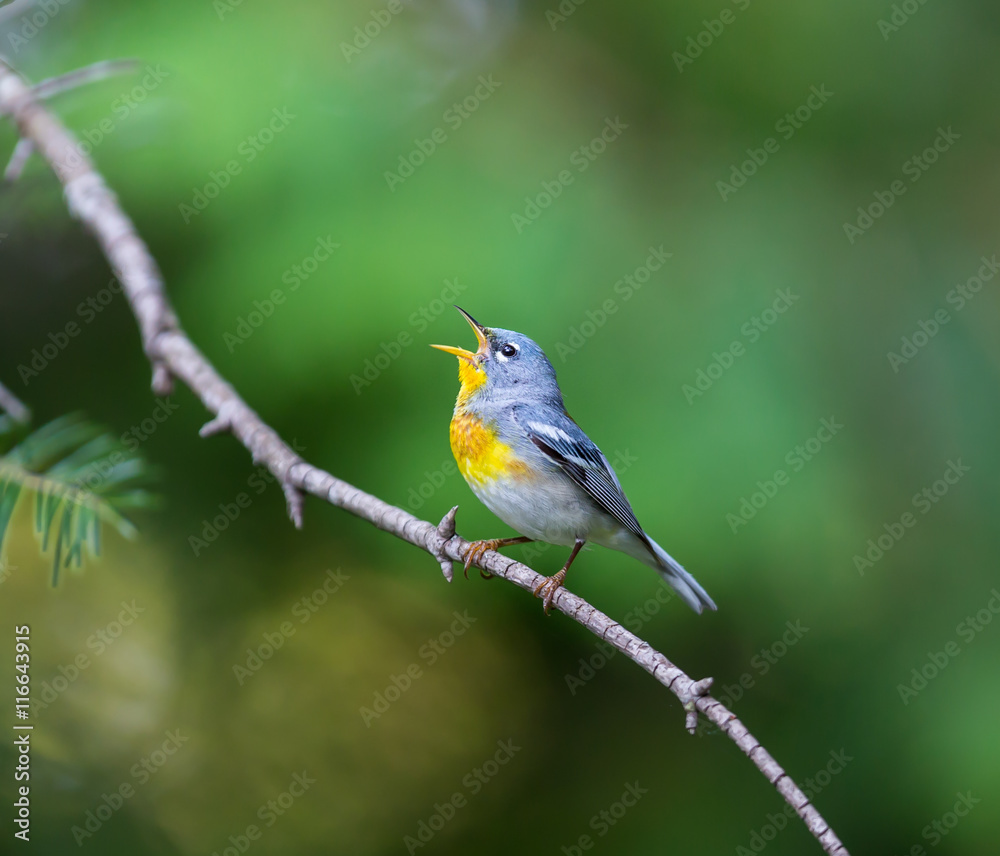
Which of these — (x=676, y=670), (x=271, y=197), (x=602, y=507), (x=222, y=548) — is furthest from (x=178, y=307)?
(x=676, y=670)

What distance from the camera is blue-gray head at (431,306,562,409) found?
6.39ft

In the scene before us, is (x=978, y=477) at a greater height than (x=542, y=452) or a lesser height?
lesser

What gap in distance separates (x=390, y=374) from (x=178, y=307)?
0.66m

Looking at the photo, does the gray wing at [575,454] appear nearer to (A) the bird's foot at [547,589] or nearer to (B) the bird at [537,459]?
(B) the bird at [537,459]

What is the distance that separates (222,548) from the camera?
2605mm

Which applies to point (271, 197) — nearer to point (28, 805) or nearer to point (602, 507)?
point (602, 507)

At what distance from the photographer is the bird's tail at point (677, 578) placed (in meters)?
1.91
